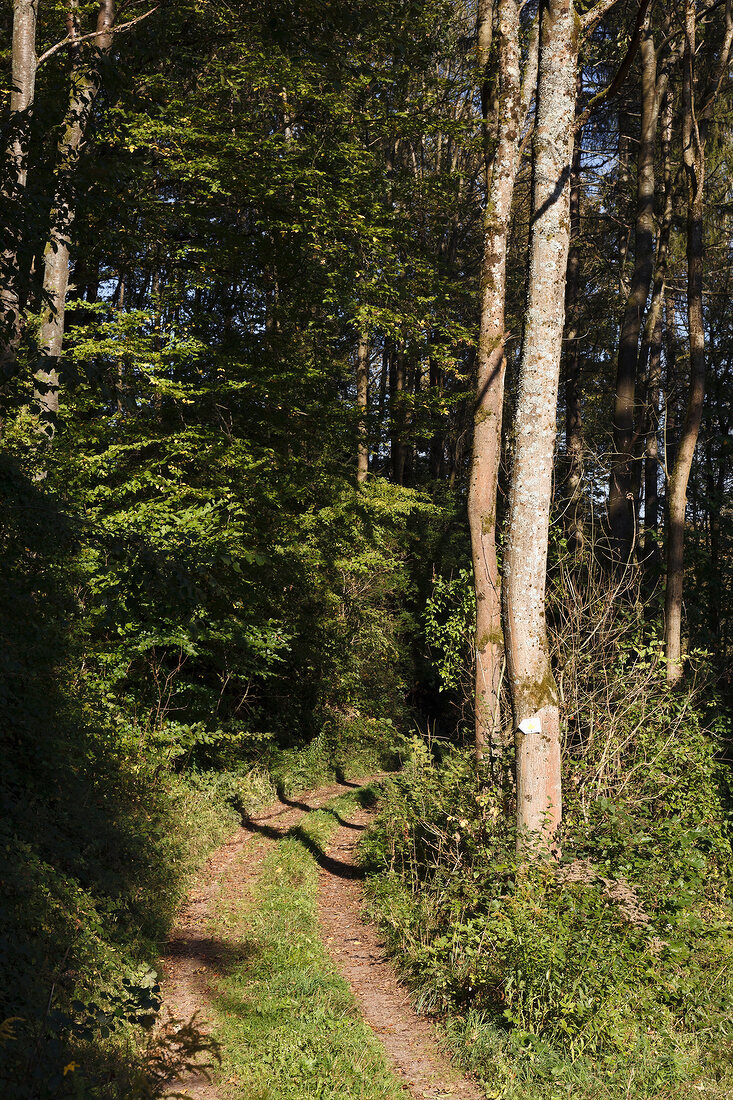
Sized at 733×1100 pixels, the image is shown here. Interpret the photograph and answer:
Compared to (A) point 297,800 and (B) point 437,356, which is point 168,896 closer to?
(A) point 297,800

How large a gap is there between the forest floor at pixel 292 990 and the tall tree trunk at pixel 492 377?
281 centimetres

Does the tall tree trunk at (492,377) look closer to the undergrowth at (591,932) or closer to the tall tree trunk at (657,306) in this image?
the undergrowth at (591,932)

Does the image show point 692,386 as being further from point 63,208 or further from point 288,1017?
point 288,1017

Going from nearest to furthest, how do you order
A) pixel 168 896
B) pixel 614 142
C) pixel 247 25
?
1. pixel 168 896
2. pixel 247 25
3. pixel 614 142

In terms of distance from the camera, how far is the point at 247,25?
468 inches

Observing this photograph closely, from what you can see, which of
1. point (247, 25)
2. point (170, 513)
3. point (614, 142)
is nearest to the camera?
point (170, 513)

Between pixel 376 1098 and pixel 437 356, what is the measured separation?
35.5 feet

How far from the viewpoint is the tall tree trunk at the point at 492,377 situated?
830 centimetres

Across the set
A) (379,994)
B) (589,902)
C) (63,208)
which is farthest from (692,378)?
(379,994)

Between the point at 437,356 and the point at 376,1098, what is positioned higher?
the point at 437,356

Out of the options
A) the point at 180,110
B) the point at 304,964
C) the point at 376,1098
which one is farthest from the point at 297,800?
the point at 180,110

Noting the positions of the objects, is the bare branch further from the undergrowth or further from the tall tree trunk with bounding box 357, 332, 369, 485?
the tall tree trunk with bounding box 357, 332, 369, 485

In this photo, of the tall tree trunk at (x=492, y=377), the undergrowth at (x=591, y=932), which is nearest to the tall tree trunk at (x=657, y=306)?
the tall tree trunk at (x=492, y=377)

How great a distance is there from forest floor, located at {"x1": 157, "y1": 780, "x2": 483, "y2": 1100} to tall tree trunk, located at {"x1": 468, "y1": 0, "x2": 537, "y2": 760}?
9.21 feet
